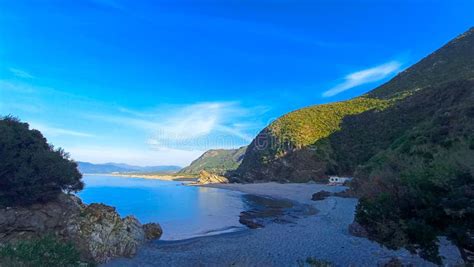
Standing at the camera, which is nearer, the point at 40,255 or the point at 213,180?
the point at 40,255

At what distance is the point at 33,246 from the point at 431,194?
29.3 feet

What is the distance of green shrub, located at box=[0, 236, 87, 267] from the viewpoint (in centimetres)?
593

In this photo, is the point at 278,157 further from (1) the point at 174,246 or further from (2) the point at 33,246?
(2) the point at 33,246

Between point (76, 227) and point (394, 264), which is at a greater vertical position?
point (76, 227)

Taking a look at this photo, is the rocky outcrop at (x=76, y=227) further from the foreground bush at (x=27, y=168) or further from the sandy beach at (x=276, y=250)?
the sandy beach at (x=276, y=250)

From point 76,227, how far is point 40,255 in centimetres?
942

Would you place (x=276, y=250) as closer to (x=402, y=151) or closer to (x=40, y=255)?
(x=40, y=255)

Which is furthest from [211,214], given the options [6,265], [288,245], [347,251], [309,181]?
[309,181]

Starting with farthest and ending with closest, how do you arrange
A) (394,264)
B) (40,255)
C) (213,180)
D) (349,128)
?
1. (213,180)
2. (349,128)
3. (394,264)
4. (40,255)

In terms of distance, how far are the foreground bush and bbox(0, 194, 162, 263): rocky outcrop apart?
560 mm

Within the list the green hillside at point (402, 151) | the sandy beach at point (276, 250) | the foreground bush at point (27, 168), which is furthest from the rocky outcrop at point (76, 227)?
the green hillside at point (402, 151)

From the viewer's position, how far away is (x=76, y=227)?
15.0 meters

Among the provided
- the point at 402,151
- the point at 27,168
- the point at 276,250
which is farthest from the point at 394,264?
the point at 402,151

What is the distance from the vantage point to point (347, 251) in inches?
597
